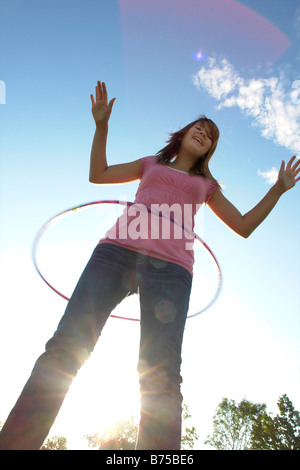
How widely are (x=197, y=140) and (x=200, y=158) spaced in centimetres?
17

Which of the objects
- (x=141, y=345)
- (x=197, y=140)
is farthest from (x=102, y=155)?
(x=141, y=345)

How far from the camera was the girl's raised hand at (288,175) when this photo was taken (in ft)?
9.41

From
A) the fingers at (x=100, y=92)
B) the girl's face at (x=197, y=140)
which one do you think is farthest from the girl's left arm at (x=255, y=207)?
the fingers at (x=100, y=92)

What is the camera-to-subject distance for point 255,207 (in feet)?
9.08

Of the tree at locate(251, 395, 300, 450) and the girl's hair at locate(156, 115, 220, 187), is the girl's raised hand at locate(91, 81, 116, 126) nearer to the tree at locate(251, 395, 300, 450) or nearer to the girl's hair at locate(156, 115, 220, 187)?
the girl's hair at locate(156, 115, 220, 187)

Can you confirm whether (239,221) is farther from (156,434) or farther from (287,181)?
(156,434)

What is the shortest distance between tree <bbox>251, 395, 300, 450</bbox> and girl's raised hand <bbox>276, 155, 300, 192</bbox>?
39665mm

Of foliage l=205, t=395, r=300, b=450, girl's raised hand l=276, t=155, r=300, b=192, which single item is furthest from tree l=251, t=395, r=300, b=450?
girl's raised hand l=276, t=155, r=300, b=192

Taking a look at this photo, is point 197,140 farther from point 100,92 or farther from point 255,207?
point 100,92

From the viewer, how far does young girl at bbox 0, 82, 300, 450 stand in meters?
1.66

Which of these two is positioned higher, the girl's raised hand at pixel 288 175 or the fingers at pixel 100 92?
the fingers at pixel 100 92

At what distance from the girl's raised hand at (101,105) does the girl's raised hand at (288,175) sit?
5.11 feet

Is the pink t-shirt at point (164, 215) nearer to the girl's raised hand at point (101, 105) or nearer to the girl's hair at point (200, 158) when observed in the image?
the girl's hair at point (200, 158)
